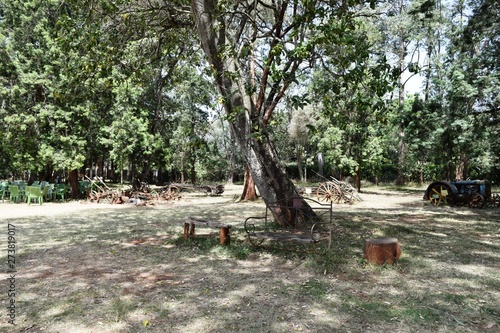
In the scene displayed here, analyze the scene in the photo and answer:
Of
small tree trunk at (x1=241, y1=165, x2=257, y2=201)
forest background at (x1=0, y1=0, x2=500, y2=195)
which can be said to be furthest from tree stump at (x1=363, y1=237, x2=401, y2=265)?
small tree trunk at (x1=241, y1=165, x2=257, y2=201)

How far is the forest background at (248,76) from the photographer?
7.17 metres

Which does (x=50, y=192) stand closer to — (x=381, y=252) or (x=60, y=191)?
(x=60, y=191)

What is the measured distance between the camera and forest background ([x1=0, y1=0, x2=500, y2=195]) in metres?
7.17

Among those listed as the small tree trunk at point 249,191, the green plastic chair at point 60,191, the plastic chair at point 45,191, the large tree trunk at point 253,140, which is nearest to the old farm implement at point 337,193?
the small tree trunk at point 249,191

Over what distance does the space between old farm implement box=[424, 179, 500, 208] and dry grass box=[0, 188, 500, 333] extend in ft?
22.4

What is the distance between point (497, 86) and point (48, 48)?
65.1 feet

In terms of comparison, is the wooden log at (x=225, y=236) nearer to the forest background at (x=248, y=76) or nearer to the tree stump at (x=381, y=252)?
the forest background at (x=248, y=76)

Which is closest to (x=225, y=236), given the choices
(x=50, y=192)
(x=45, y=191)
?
(x=45, y=191)

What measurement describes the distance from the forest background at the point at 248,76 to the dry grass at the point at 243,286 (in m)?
2.56

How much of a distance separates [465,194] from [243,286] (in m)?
13.9

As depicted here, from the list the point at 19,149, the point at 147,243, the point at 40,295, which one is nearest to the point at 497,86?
the point at 147,243

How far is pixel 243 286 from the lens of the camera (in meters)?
4.82

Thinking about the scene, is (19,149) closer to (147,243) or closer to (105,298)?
→ (147,243)

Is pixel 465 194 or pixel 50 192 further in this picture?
pixel 50 192
